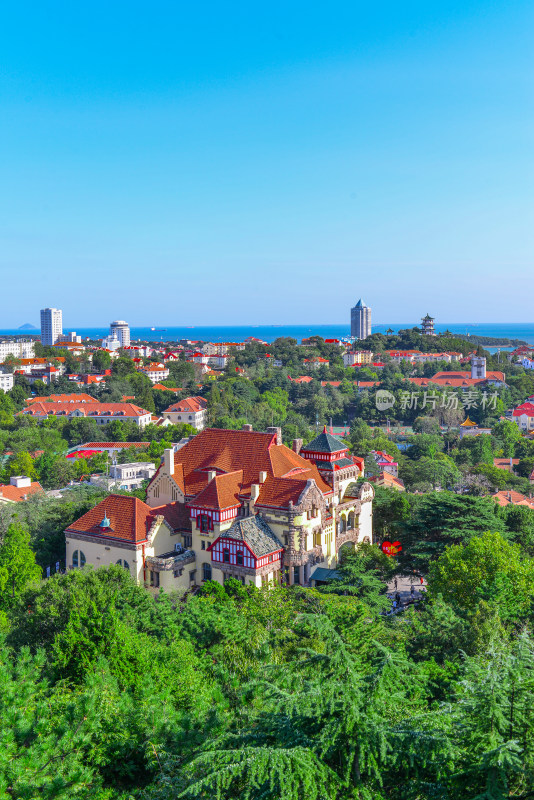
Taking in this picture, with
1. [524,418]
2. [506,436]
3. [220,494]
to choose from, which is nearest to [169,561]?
[220,494]

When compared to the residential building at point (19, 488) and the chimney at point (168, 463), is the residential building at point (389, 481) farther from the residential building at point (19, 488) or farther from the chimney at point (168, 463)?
the residential building at point (19, 488)

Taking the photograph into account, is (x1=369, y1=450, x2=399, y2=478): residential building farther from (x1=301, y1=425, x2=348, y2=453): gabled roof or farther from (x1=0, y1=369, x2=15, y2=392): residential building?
(x1=0, y1=369, x2=15, y2=392): residential building

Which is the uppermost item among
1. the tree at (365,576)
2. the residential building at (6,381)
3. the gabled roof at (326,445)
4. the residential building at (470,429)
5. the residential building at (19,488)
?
the gabled roof at (326,445)

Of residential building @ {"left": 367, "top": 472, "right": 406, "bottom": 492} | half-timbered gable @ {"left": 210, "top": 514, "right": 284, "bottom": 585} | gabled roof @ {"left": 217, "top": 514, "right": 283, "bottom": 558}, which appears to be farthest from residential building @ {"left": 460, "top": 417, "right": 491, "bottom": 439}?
half-timbered gable @ {"left": 210, "top": 514, "right": 284, "bottom": 585}

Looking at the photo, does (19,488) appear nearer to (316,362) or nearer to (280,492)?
(280,492)

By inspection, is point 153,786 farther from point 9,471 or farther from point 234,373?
point 234,373

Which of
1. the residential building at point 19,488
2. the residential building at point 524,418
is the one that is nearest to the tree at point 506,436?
the residential building at point 524,418
